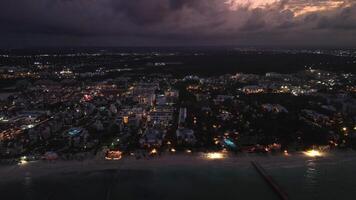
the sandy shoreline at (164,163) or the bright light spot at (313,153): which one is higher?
the bright light spot at (313,153)

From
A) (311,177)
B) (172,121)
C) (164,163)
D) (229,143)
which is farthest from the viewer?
(172,121)

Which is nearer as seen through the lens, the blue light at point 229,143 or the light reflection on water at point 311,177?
the light reflection on water at point 311,177

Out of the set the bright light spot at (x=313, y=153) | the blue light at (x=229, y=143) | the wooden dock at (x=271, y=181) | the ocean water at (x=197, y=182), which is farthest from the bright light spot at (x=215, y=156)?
the bright light spot at (x=313, y=153)

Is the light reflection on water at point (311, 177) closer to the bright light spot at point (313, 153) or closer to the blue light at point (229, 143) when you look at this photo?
the bright light spot at point (313, 153)

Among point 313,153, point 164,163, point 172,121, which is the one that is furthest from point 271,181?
point 172,121

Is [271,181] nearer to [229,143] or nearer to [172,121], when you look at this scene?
[229,143]

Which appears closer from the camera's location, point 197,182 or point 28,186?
point 28,186

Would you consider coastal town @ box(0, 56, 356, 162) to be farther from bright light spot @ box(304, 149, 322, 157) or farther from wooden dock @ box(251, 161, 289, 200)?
wooden dock @ box(251, 161, 289, 200)
